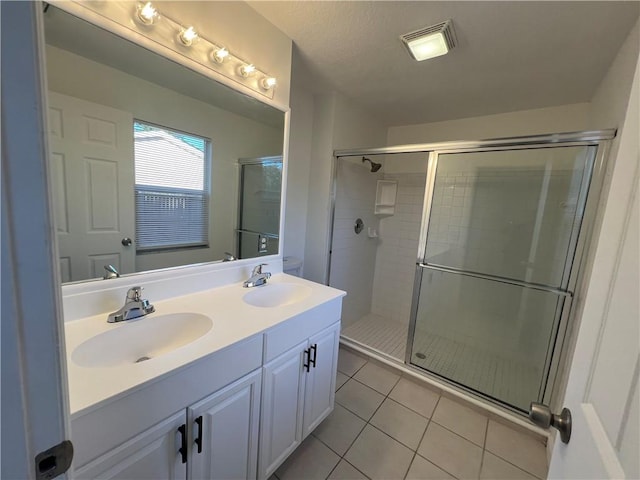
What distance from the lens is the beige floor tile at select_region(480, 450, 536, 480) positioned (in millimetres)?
1422

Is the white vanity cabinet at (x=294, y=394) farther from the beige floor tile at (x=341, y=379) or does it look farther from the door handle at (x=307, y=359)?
the beige floor tile at (x=341, y=379)

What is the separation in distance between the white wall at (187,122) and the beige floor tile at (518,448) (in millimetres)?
2015

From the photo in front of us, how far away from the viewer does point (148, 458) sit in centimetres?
78

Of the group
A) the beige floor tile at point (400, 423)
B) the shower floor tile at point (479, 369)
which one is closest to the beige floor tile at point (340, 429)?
the beige floor tile at point (400, 423)

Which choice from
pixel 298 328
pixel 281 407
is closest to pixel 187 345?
pixel 298 328

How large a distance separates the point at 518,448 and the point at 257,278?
1.90 metres

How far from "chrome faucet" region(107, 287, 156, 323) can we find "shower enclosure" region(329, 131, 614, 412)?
5.61 feet

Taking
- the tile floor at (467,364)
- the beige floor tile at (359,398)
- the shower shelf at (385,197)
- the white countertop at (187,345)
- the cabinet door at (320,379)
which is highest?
the shower shelf at (385,197)

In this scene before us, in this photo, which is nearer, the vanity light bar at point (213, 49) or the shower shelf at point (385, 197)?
the vanity light bar at point (213, 49)

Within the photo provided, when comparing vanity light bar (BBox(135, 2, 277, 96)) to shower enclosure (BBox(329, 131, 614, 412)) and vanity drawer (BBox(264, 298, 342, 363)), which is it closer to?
shower enclosure (BBox(329, 131, 614, 412))

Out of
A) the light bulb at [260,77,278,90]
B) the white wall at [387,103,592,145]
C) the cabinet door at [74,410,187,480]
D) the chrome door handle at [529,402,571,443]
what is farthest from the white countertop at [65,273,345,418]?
the white wall at [387,103,592,145]

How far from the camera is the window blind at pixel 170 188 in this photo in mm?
1186

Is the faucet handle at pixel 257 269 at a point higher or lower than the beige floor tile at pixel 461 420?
higher

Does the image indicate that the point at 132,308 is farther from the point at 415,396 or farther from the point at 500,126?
the point at 500,126
